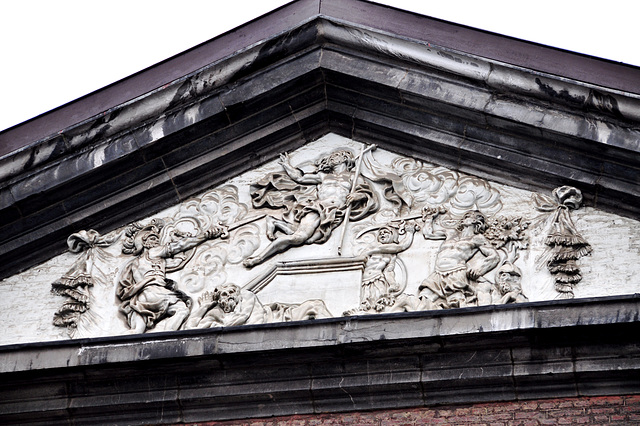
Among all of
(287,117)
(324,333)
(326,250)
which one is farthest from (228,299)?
(287,117)

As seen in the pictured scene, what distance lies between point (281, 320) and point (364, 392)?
0.79 metres

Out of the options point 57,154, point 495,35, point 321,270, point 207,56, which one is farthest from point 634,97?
point 57,154

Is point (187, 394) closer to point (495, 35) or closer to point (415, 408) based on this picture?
point (415, 408)

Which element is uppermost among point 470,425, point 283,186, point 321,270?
point 283,186

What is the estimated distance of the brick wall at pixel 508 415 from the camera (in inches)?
314

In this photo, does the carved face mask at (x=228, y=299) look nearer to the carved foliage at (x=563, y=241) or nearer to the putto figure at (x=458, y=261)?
the putto figure at (x=458, y=261)

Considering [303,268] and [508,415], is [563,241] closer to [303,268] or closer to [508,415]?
[508,415]

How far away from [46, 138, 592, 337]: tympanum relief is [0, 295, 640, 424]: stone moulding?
361mm

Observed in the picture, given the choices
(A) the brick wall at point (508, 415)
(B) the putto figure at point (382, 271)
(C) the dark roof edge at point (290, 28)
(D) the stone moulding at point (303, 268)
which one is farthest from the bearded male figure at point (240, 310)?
(C) the dark roof edge at point (290, 28)

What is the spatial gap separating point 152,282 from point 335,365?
1.53 m

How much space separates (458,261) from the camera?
8867mm

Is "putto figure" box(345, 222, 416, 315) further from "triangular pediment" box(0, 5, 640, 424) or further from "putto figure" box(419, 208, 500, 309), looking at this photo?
"putto figure" box(419, 208, 500, 309)

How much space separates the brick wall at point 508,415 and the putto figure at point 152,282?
1.01 metres

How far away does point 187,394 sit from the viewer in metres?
8.60
